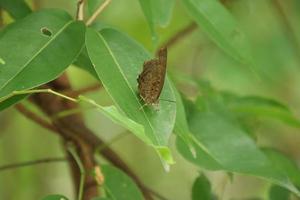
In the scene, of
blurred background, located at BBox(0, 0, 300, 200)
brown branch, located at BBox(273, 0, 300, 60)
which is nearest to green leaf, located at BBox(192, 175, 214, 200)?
blurred background, located at BBox(0, 0, 300, 200)

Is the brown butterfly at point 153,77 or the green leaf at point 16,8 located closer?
the brown butterfly at point 153,77

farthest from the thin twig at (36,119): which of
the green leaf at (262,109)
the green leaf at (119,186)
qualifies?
the green leaf at (262,109)

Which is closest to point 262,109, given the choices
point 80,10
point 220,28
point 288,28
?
point 220,28

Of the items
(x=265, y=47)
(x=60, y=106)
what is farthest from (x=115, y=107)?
(x=265, y=47)

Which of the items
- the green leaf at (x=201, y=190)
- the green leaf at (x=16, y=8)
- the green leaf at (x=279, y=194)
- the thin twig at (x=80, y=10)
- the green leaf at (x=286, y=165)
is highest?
the green leaf at (x=16, y=8)

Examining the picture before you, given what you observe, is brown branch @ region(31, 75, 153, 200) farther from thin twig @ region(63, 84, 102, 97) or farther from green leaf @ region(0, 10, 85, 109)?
green leaf @ region(0, 10, 85, 109)

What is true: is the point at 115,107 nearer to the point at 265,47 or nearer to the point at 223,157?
the point at 223,157

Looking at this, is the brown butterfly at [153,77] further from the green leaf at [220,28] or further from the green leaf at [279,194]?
the green leaf at [279,194]
